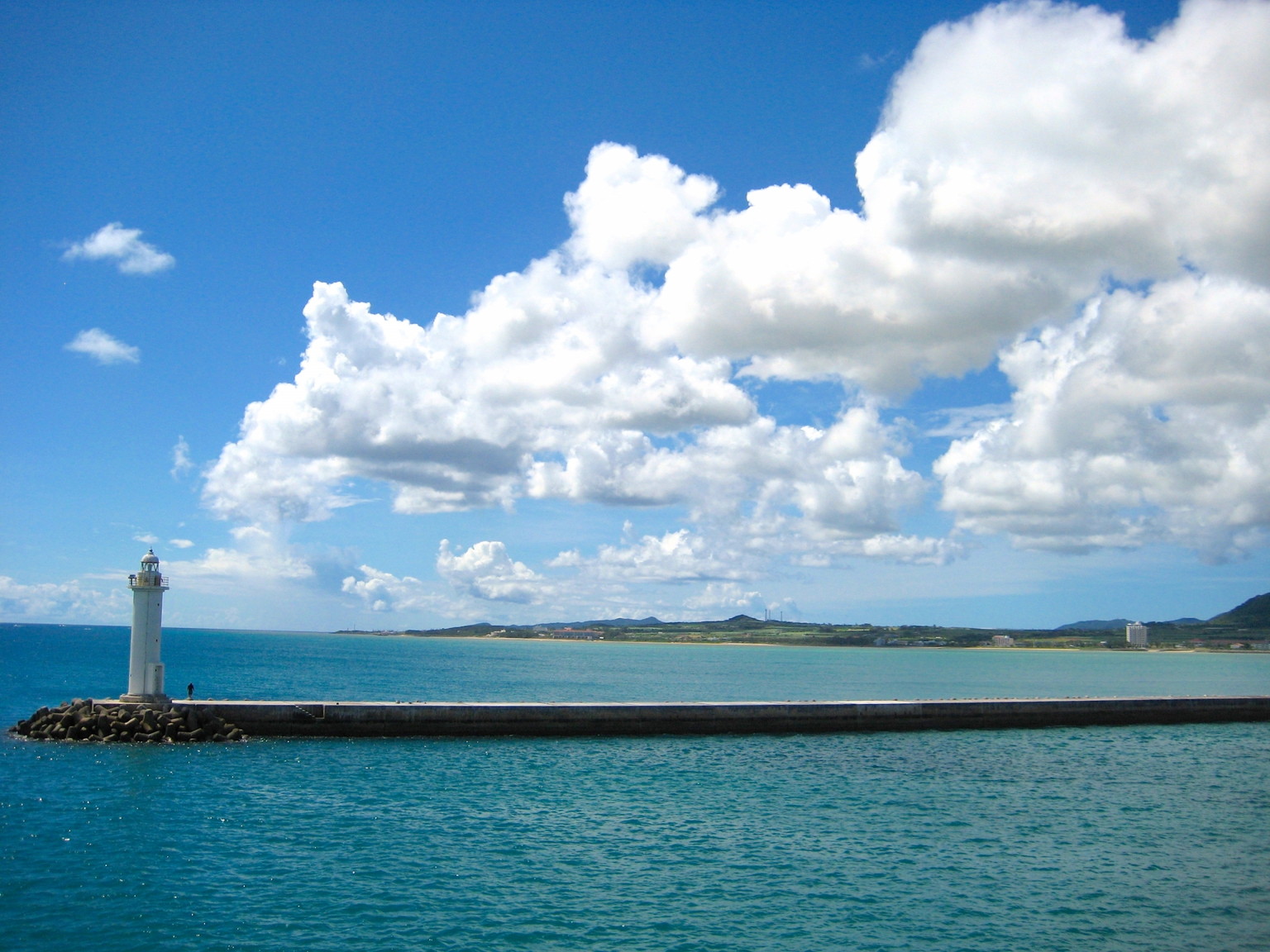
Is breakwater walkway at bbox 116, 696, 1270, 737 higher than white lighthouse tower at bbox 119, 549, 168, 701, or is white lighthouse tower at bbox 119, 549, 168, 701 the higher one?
white lighthouse tower at bbox 119, 549, 168, 701

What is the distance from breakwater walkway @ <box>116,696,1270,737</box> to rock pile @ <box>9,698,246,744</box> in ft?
2.57

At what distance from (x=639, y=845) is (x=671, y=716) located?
20.5 meters

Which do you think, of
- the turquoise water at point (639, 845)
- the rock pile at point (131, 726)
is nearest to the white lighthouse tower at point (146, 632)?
the rock pile at point (131, 726)

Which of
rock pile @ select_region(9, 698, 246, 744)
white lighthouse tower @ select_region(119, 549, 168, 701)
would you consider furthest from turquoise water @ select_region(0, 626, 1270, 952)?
white lighthouse tower @ select_region(119, 549, 168, 701)

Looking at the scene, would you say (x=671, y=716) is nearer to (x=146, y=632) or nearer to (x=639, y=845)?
(x=639, y=845)

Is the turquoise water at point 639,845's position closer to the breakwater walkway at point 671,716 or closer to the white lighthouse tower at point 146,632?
the breakwater walkway at point 671,716

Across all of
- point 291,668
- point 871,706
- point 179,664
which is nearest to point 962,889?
point 871,706

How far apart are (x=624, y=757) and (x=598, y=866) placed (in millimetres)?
15806

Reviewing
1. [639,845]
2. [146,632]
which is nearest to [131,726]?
[146,632]

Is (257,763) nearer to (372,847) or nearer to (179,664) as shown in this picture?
(372,847)

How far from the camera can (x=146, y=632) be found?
3947cm

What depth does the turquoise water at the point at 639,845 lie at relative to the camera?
17.7 m

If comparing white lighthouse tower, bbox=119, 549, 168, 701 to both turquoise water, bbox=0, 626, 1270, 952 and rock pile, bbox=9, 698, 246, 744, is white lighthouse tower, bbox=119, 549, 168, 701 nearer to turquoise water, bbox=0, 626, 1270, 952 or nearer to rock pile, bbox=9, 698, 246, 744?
rock pile, bbox=9, 698, 246, 744

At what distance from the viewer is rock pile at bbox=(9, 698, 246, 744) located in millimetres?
37156
